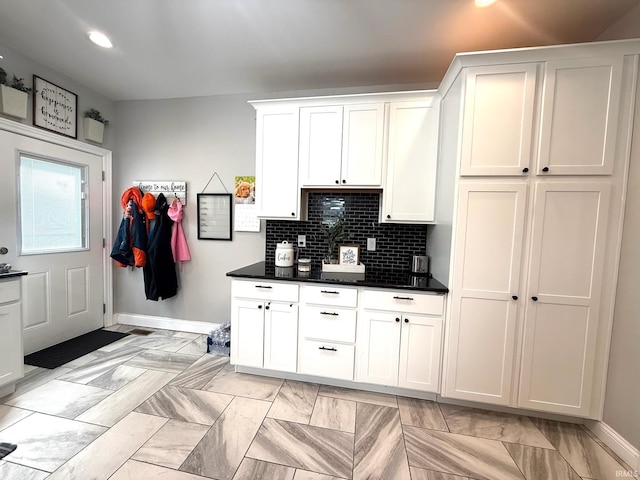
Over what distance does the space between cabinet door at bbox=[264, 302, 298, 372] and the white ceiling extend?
6.86ft

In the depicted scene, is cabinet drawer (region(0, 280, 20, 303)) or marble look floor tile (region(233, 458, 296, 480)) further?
cabinet drawer (region(0, 280, 20, 303))

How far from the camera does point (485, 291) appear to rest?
5.75ft

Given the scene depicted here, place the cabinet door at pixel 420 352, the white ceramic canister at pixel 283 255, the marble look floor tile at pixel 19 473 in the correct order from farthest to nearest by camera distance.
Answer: the white ceramic canister at pixel 283 255 → the cabinet door at pixel 420 352 → the marble look floor tile at pixel 19 473

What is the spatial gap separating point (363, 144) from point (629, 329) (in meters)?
2.12

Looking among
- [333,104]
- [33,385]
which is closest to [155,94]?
[333,104]

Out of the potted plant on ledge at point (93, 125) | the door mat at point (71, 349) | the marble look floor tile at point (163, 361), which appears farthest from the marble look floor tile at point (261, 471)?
the potted plant on ledge at point (93, 125)

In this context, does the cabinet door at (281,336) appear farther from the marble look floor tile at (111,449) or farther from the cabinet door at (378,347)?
the marble look floor tile at (111,449)

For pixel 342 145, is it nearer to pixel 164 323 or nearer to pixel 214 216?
pixel 214 216

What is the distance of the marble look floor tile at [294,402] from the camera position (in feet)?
5.82

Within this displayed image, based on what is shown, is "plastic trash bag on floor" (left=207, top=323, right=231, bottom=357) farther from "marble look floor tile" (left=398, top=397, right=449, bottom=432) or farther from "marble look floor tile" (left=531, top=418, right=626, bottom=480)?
"marble look floor tile" (left=531, top=418, right=626, bottom=480)

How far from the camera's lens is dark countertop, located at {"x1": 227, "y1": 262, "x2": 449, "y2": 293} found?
1915mm

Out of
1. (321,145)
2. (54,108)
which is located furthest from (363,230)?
(54,108)

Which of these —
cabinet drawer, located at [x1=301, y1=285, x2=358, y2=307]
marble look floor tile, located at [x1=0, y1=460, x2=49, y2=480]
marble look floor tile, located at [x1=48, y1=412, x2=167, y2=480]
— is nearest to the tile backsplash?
cabinet drawer, located at [x1=301, y1=285, x2=358, y2=307]

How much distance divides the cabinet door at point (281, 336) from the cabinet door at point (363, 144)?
124 centimetres
